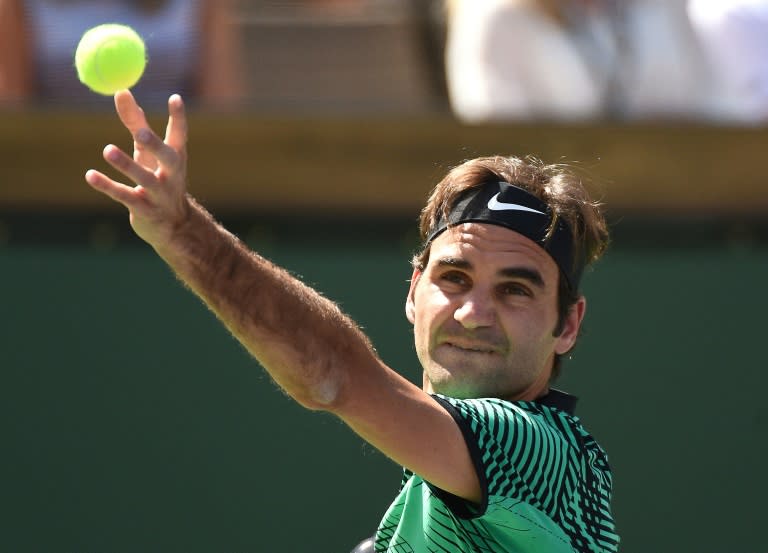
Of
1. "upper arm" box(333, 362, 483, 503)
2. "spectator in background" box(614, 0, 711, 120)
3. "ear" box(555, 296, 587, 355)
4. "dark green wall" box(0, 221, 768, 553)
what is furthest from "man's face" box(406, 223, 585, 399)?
"spectator in background" box(614, 0, 711, 120)

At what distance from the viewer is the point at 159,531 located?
16.2ft

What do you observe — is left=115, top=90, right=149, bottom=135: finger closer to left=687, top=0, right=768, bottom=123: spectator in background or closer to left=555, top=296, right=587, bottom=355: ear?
left=555, top=296, right=587, bottom=355: ear

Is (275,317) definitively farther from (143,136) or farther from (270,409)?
(270,409)

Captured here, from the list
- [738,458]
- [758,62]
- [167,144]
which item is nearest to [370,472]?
[738,458]

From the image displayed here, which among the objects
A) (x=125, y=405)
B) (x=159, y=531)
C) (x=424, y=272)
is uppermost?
(x=424, y=272)

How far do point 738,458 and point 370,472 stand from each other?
1375 mm

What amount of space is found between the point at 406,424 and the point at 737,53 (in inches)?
149

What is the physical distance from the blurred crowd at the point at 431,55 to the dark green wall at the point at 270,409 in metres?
0.61

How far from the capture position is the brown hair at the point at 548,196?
2.92 meters

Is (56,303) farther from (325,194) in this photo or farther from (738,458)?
(738,458)

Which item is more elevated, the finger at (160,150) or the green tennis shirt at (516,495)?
the finger at (160,150)

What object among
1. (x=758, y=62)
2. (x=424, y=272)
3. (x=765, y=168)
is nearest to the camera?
(x=424, y=272)

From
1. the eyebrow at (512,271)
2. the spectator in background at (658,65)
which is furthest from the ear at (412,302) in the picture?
the spectator in background at (658,65)

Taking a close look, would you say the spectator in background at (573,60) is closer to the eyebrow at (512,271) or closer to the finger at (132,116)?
the eyebrow at (512,271)
